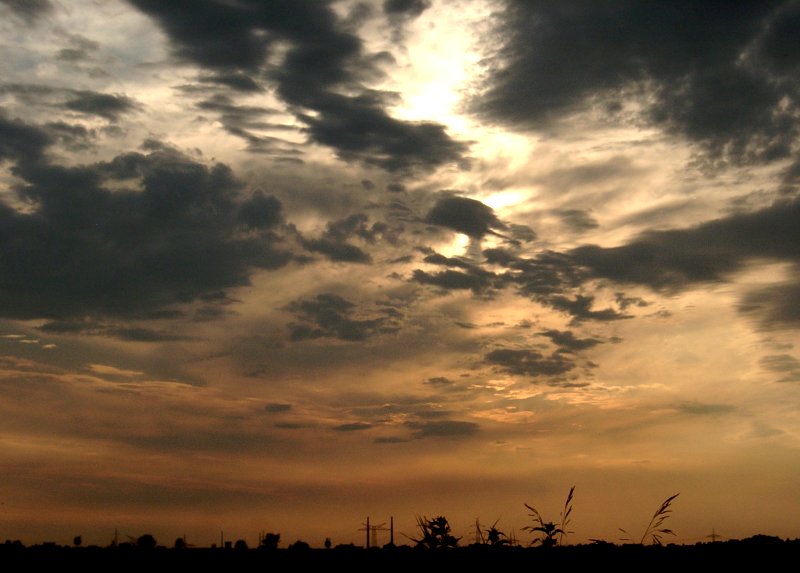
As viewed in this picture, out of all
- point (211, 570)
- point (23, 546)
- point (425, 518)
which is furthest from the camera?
point (425, 518)

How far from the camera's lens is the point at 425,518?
83.4ft

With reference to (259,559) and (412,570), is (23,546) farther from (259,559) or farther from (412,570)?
(412,570)

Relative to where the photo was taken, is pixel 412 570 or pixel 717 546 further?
pixel 717 546

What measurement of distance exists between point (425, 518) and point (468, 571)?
8.42 meters

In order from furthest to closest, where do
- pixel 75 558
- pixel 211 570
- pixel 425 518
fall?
pixel 425 518
pixel 75 558
pixel 211 570

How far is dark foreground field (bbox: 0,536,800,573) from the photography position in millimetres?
17016

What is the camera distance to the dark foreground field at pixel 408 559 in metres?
17.0

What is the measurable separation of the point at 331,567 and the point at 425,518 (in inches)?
344

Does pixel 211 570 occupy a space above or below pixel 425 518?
below

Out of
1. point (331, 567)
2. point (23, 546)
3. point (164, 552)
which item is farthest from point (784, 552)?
point (23, 546)

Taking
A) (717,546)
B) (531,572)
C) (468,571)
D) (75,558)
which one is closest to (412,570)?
(468,571)

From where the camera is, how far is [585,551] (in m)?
19.3

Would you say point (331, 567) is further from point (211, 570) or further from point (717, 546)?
point (717, 546)

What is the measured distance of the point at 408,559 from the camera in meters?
18.1
